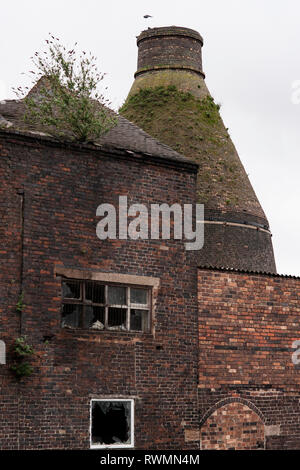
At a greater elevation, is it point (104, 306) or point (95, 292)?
point (95, 292)

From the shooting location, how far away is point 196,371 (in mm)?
15656

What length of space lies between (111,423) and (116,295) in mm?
2470

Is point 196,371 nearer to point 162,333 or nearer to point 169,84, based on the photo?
point 162,333

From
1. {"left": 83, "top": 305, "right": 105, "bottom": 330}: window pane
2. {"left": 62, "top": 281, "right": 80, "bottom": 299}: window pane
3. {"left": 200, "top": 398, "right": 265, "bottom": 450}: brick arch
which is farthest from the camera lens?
{"left": 200, "top": 398, "right": 265, "bottom": 450}: brick arch

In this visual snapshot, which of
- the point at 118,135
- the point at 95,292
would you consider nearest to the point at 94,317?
the point at 95,292

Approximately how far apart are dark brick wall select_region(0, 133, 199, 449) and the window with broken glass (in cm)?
21

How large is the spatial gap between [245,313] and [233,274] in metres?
0.90

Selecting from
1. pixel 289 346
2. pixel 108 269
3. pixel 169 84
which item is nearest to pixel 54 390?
pixel 108 269

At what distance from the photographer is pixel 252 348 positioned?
649 inches

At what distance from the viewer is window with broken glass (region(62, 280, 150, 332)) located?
14.5 metres

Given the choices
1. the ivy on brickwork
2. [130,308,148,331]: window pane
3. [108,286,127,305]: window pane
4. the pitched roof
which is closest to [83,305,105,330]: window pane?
[108,286,127,305]: window pane

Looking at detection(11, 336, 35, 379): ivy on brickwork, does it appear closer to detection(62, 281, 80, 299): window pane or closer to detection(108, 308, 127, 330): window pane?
detection(62, 281, 80, 299): window pane

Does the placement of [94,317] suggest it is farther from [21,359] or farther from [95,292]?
[21,359]

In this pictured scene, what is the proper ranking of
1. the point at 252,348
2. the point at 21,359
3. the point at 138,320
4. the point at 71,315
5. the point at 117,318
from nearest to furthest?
the point at 21,359
the point at 71,315
the point at 117,318
the point at 138,320
the point at 252,348
